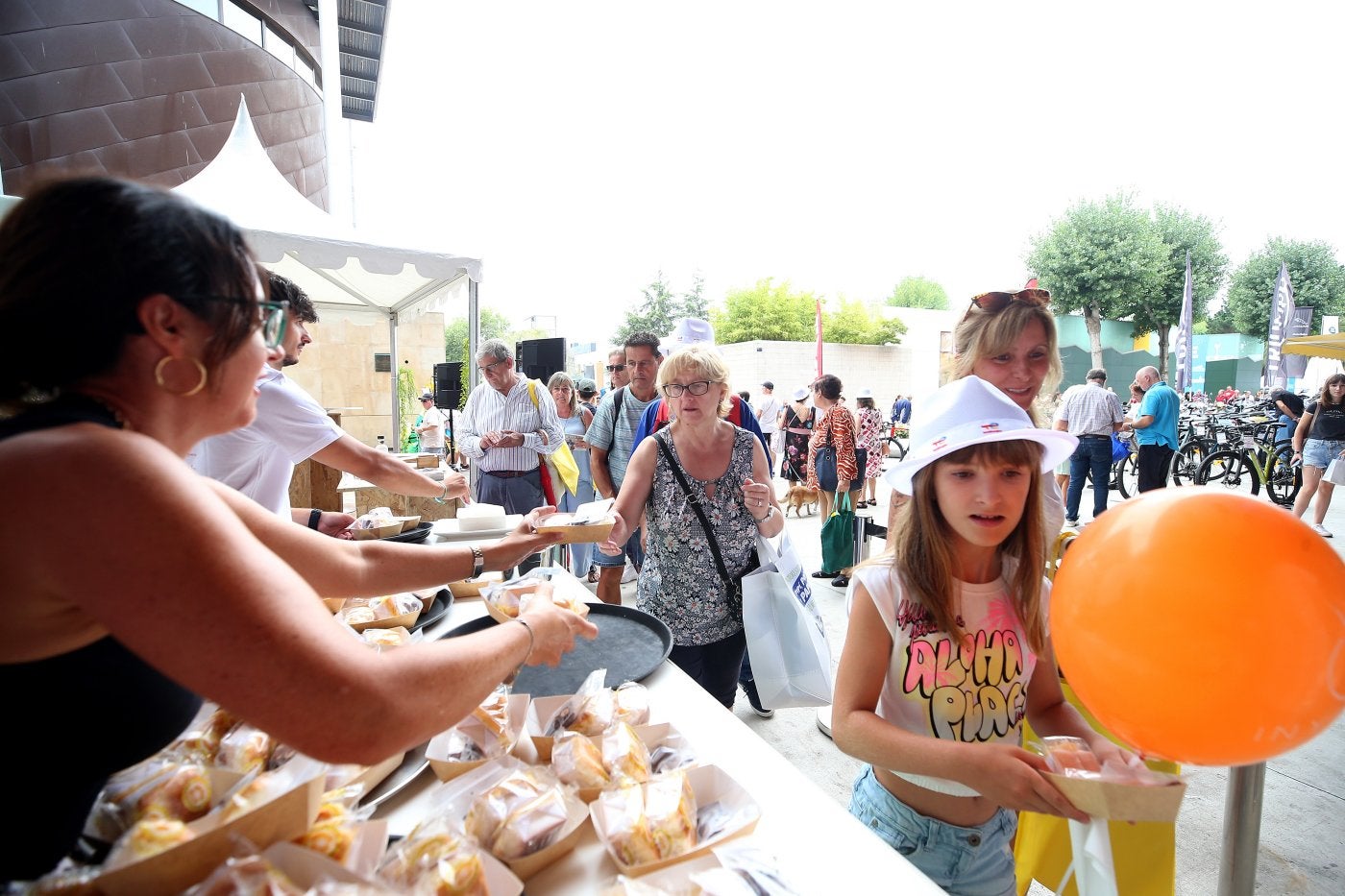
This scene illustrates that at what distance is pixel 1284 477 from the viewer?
10.3m

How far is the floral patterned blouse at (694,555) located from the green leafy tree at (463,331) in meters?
40.0

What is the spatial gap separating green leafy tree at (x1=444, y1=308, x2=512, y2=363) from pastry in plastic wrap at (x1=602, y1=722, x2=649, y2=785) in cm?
4128

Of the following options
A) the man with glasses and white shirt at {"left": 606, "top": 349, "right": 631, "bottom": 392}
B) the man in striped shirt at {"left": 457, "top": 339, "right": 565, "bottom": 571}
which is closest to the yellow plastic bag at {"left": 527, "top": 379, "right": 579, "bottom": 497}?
the man in striped shirt at {"left": 457, "top": 339, "right": 565, "bottom": 571}

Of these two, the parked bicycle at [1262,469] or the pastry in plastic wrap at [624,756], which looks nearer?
the pastry in plastic wrap at [624,756]

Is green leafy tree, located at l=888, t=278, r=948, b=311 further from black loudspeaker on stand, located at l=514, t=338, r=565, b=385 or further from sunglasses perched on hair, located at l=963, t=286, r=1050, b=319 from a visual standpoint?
sunglasses perched on hair, located at l=963, t=286, r=1050, b=319

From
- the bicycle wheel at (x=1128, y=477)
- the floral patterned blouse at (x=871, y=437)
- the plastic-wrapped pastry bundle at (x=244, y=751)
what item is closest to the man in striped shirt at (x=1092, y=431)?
the bicycle wheel at (x=1128, y=477)

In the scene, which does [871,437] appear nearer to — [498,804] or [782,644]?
[782,644]

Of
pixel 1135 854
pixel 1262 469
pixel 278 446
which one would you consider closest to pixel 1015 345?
pixel 1135 854

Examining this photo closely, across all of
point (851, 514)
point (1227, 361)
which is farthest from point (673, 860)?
point (1227, 361)

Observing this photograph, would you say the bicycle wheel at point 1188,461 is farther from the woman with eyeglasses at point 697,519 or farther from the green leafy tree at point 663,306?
the green leafy tree at point 663,306

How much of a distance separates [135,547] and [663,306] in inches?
1607


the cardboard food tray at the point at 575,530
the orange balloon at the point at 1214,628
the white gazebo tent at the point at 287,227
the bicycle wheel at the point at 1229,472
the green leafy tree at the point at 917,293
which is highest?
the green leafy tree at the point at 917,293

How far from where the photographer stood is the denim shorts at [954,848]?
1.37 m

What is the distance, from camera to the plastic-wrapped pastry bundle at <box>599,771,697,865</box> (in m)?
0.99
